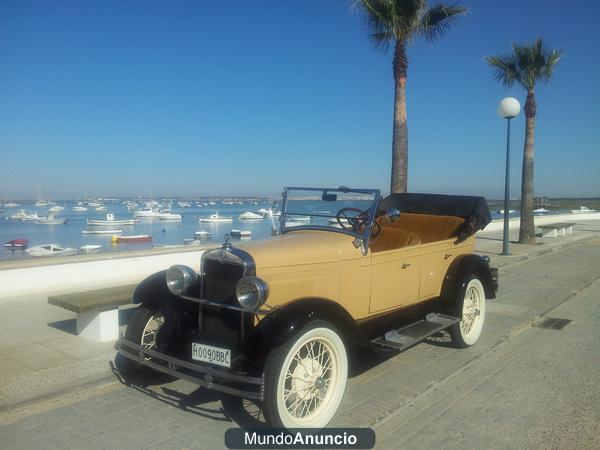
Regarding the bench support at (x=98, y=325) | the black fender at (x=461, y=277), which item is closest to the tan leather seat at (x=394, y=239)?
the black fender at (x=461, y=277)

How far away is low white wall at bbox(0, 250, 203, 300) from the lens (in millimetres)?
6987

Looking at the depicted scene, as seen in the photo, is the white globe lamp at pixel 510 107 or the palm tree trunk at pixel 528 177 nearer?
the white globe lamp at pixel 510 107

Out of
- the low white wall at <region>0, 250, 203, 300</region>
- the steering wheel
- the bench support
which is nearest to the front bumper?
the bench support

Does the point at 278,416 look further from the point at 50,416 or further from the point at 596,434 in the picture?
the point at 596,434

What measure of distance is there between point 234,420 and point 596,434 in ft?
7.93

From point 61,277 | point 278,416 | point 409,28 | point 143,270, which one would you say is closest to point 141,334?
point 278,416

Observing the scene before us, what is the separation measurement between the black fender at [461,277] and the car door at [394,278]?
434 mm

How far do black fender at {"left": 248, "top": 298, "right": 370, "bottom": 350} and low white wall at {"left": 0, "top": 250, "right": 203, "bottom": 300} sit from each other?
201 inches

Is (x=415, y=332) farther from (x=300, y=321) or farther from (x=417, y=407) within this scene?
(x=300, y=321)

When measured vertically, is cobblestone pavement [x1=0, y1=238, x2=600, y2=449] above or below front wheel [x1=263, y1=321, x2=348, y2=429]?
below

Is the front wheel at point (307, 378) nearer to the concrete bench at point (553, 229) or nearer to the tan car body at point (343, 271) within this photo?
the tan car body at point (343, 271)

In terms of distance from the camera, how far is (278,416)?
9.62 feet

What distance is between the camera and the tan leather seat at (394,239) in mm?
4535

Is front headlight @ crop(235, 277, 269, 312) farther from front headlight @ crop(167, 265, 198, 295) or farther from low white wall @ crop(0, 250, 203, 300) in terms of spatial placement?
low white wall @ crop(0, 250, 203, 300)
